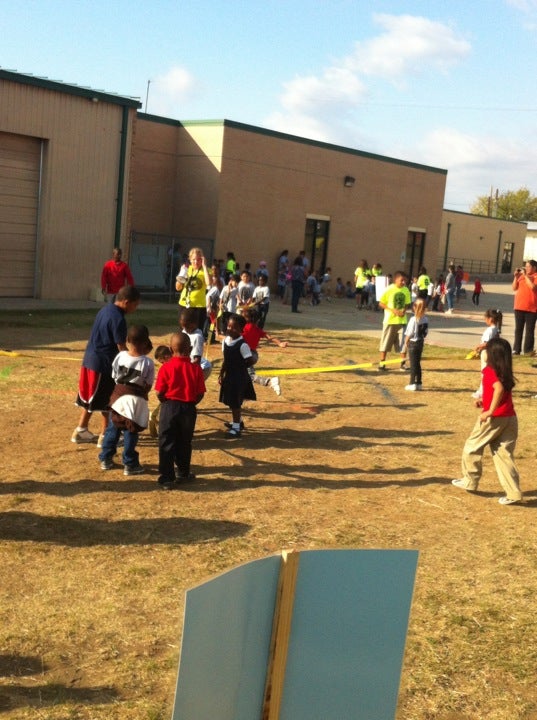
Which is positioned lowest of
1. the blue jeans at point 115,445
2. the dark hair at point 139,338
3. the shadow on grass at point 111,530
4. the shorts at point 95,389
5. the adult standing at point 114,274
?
the shadow on grass at point 111,530

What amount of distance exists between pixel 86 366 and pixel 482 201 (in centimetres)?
11157

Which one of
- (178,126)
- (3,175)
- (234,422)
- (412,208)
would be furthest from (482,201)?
(234,422)

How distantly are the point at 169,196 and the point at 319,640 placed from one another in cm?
3058

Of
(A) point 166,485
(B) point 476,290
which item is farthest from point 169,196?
(A) point 166,485

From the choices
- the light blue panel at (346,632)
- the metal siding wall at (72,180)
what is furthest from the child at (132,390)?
the metal siding wall at (72,180)

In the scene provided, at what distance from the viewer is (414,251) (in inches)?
1639

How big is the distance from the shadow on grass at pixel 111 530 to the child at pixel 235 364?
2792 millimetres

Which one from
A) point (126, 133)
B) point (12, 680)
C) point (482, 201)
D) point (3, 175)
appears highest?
point (482, 201)

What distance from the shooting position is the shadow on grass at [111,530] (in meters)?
6.31

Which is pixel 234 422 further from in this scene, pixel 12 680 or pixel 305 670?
pixel 305 670

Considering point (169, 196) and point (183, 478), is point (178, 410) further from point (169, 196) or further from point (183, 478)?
point (169, 196)

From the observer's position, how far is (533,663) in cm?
494

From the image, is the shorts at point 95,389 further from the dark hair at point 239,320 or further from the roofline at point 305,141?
the roofline at point 305,141

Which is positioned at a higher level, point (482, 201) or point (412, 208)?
point (482, 201)
